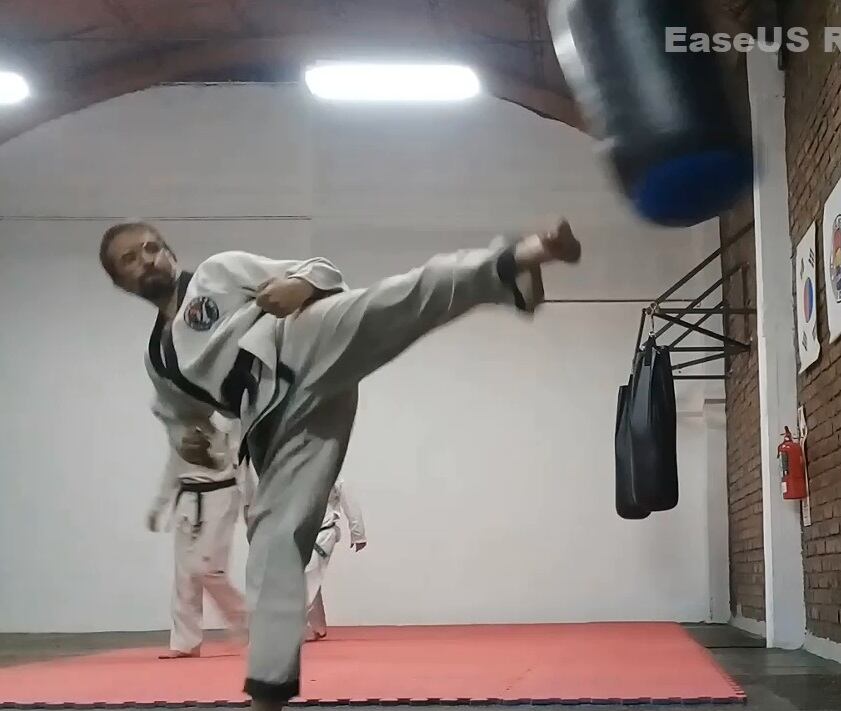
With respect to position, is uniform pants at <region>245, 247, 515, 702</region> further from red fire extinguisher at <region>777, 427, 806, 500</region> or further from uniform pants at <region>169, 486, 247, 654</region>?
red fire extinguisher at <region>777, 427, 806, 500</region>

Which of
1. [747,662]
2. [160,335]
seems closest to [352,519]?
[747,662]

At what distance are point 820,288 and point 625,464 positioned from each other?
83.2 inches

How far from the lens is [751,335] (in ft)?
20.4

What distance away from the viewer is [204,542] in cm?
427

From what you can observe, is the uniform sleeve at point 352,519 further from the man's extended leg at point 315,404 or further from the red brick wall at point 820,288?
the man's extended leg at point 315,404

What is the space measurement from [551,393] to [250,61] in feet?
10.6

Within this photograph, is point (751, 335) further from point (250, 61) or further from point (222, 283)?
point (222, 283)

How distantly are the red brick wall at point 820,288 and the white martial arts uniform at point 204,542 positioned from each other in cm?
242

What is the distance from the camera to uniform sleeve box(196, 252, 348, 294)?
226 centimetres

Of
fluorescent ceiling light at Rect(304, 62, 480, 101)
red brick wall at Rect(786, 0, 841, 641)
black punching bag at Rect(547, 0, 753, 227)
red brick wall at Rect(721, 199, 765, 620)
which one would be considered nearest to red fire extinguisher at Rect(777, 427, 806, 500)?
red brick wall at Rect(786, 0, 841, 641)

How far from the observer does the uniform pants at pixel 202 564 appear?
13.6 ft

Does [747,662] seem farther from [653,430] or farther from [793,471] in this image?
[653,430]

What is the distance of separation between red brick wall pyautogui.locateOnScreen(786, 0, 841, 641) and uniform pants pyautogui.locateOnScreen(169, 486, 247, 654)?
2.49 meters

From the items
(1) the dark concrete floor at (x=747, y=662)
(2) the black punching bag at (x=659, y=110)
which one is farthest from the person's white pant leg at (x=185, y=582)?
(2) the black punching bag at (x=659, y=110)
